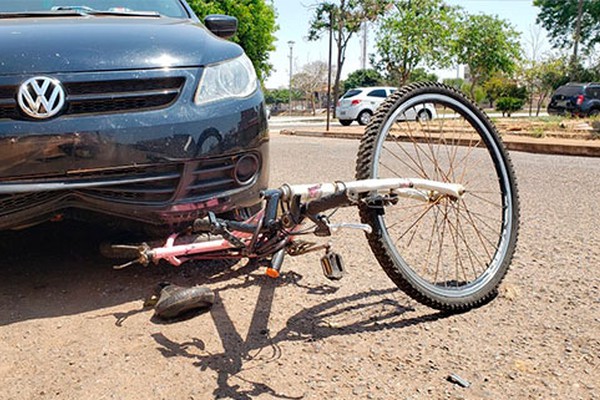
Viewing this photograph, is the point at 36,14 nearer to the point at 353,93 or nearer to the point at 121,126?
the point at 121,126

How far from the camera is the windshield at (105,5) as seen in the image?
290 centimetres

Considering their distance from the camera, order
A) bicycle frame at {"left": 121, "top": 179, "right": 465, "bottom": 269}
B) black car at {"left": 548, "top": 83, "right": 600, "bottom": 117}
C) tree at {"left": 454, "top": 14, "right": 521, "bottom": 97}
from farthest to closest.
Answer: tree at {"left": 454, "top": 14, "right": 521, "bottom": 97} → black car at {"left": 548, "top": 83, "right": 600, "bottom": 117} → bicycle frame at {"left": 121, "top": 179, "right": 465, "bottom": 269}

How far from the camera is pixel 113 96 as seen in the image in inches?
78.7

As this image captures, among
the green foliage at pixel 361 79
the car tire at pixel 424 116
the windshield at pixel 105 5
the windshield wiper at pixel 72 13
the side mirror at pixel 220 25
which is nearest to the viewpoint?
the car tire at pixel 424 116

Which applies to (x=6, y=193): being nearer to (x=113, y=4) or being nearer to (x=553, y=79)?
(x=113, y=4)

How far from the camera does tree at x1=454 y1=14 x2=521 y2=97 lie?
1190 inches

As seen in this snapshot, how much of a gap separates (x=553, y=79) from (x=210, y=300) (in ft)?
127

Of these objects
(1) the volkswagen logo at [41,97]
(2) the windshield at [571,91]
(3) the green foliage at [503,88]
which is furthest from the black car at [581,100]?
(1) the volkswagen logo at [41,97]

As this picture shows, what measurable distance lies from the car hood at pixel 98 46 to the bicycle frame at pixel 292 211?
0.72 meters

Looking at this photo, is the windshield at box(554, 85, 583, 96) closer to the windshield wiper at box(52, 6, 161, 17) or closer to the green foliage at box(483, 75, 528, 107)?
the green foliage at box(483, 75, 528, 107)

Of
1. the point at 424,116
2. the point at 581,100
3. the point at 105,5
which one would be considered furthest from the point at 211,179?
the point at 581,100

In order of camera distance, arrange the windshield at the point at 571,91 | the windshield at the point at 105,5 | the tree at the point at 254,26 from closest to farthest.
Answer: the windshield at the point at 105,5, the windshield at the point at 571,91, the tree at the point at 254,26

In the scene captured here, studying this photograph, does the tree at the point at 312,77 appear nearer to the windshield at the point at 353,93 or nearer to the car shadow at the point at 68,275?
the windshield at the point at 353,93

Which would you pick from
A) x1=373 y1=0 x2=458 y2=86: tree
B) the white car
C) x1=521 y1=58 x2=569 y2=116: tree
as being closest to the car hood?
the white car
